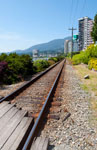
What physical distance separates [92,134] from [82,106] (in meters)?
1.83

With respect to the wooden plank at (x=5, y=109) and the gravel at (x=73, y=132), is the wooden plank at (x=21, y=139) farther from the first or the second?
the wooden plank at (x=5, y=109)

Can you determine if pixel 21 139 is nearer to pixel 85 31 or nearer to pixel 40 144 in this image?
pixel 40 144

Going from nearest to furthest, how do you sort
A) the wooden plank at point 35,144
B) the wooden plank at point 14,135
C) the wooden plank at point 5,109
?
the wooden plank at point 14,135 → the wooden plank at point 35,144 → the wooden plank at point 5,109

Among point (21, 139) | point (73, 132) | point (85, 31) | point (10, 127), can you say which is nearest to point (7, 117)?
point (10, 127)

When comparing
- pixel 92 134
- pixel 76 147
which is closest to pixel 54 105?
pixel 92 134

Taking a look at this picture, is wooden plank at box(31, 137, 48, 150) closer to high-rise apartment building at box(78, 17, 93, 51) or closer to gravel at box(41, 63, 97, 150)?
gravel at box(41, 63, 97, 150)

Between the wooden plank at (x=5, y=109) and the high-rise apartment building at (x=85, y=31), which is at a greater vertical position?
the high-rise apartment building at (x=85, y=31)

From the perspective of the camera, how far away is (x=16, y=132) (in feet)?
9.14

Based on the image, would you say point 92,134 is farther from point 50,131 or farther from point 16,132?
point 16,132

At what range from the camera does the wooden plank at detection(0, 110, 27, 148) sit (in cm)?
257

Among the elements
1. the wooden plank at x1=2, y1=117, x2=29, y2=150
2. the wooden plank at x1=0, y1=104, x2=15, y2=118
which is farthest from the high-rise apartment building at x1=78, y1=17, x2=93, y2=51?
the wooden plank at x1=2, y1=117, x2=29, y2=150

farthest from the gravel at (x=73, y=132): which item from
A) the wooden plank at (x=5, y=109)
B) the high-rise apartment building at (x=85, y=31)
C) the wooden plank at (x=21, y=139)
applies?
the high-rise apartment building at (x=85, y=31)

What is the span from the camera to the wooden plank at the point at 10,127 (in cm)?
257

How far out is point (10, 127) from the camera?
2967 mm
